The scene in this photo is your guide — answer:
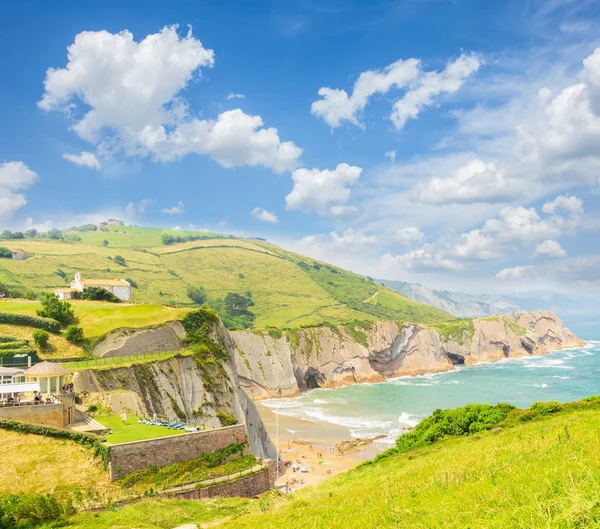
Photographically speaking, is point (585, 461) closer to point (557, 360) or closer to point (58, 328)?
Answer: point (58, 328)

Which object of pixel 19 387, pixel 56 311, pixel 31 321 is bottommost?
pixel 19 387

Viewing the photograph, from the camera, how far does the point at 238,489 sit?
113ft

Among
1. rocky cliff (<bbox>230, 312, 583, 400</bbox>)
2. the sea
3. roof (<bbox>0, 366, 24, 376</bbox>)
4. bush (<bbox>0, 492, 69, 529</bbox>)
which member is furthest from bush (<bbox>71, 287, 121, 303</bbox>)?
bush (<bbox>0, 492, 69, 529</bbox>)

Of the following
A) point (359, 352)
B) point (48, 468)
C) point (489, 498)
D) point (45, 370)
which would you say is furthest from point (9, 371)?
point (359, 352)

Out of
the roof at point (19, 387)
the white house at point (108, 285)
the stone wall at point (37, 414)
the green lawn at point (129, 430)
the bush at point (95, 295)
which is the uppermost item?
the white house at point (108, 285)

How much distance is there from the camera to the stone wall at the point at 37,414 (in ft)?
103

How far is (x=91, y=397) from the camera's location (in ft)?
134

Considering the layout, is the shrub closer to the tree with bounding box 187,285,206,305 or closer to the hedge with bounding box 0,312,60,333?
the hedge with bounding box 0,312,60,333

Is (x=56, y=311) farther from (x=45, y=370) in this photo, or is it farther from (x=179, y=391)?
(x=45, y=370)

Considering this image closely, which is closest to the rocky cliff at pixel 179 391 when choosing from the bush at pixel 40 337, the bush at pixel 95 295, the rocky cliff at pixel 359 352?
the bush at pixel 40 337

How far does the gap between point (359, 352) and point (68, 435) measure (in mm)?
108058

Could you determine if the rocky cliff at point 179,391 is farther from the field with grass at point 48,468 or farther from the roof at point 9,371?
the field with grass at point 48,468

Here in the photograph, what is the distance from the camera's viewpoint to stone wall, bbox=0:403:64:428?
31.4 m

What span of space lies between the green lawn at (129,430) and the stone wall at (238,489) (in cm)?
473
